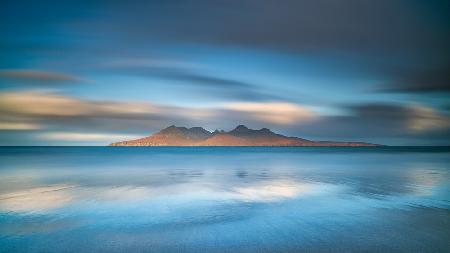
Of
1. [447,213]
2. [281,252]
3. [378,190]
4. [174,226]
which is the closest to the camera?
[281,252]

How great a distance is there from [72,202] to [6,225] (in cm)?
462

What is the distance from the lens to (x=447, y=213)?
43.1ft

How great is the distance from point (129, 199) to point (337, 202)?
9.46m

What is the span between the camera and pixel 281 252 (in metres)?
8.38

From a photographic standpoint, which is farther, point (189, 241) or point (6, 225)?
point (6, 225)

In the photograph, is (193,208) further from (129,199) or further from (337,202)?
(337,202)

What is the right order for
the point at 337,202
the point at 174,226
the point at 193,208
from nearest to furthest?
1. the point at 174,226
2. the point at 193,208
3. the point at 337,202

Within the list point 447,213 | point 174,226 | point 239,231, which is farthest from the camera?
point 447,213

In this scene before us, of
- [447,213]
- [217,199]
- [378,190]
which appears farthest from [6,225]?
[378,190]

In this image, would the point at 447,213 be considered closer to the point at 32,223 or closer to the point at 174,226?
the point at 174,226

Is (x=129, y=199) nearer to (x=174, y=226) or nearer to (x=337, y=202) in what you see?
(x=174, y=226)

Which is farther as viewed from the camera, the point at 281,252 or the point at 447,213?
the point at 447,213

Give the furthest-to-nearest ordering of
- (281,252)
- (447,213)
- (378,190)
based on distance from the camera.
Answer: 1. (378,190)
2. (447,213)
3. (281,252)

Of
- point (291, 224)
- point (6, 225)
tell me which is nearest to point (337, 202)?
point (291, 224)
